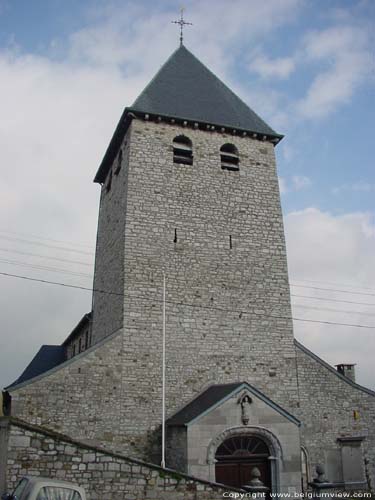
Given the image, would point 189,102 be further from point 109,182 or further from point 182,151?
point 109,182

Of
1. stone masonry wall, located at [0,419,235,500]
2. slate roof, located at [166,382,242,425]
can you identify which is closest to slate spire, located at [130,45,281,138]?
slate roof, located at [166,382,242,425]

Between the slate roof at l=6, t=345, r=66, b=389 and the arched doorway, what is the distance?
14.5 m

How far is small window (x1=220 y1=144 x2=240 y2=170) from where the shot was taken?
16828mm

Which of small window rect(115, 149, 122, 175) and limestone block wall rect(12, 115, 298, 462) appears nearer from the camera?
limestone block wall rect(12, 115, 298, 462)

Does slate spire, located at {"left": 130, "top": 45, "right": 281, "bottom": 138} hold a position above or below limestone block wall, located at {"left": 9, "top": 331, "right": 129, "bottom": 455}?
above

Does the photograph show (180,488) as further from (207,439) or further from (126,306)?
(126,306)

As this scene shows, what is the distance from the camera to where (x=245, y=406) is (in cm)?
1200

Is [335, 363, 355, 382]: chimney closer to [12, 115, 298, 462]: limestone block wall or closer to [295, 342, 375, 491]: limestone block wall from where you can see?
[295, 342, 375, 491]: limestone block wall

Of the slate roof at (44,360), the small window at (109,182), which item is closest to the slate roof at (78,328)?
the slate roof at (44,360)

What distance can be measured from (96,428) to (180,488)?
430 cm

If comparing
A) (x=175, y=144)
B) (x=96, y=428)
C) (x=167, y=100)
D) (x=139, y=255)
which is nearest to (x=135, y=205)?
(x=139, y=255)

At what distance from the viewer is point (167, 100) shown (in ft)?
56.7

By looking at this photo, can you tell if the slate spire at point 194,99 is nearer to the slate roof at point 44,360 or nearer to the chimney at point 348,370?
the chimney at point 348,370

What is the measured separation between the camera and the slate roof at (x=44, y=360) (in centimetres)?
2462
